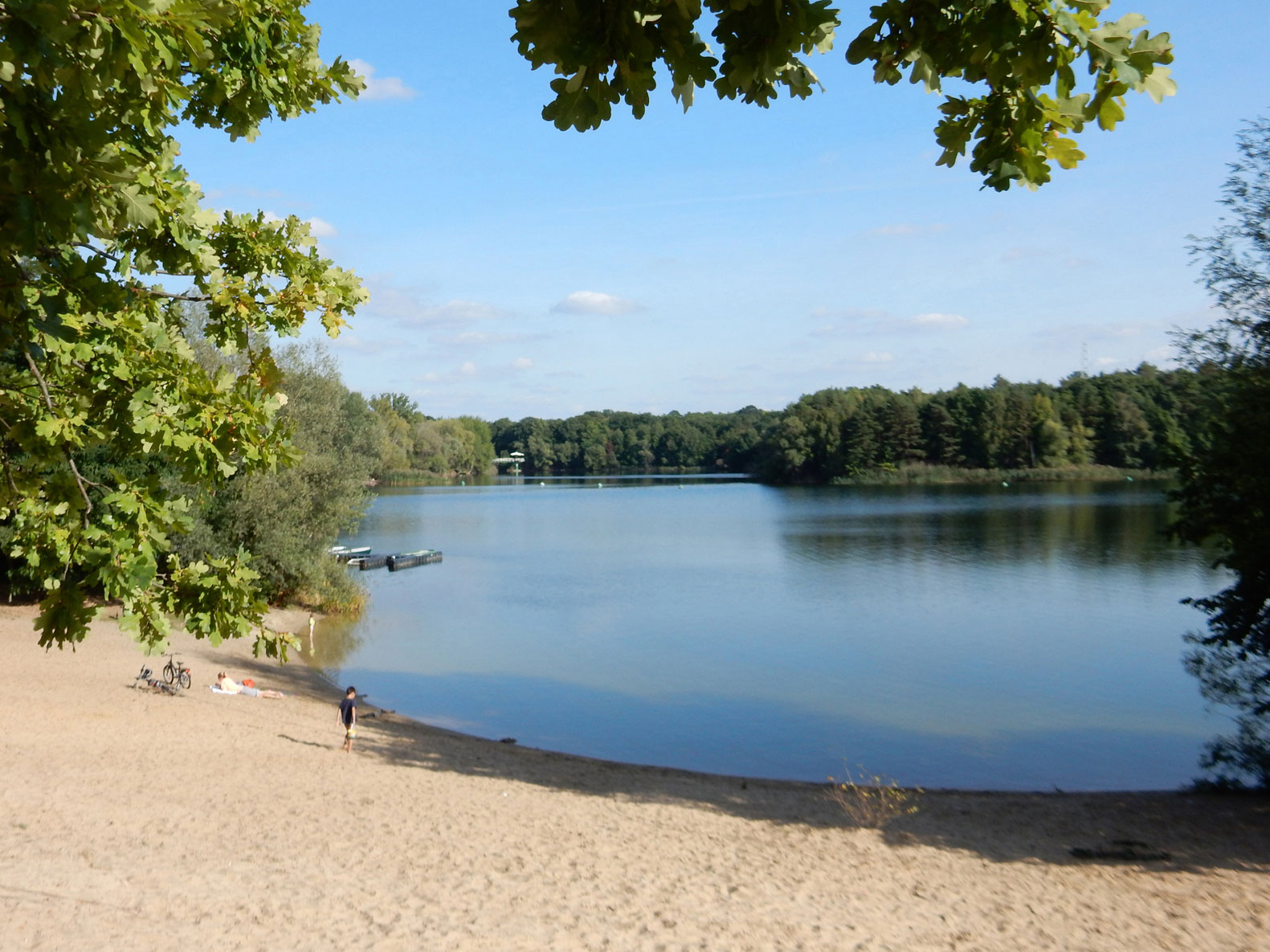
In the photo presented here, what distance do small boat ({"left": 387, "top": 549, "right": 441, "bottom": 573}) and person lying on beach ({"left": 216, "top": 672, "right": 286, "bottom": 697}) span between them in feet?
76.5

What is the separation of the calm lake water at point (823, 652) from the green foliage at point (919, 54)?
14.6 metres

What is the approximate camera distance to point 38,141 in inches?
121

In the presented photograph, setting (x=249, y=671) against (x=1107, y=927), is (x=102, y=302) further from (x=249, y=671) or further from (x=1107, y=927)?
(x=249, y=671)

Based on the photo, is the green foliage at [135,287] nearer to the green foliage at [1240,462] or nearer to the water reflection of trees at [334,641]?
the green foliage at [1240,462]

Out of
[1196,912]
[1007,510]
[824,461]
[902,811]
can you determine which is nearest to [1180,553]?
[1007,510]

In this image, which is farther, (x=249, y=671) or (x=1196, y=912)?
(x=249, y=671)

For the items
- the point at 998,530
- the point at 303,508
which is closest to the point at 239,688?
the point at 303,508

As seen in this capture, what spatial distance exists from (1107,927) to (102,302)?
31.6ft

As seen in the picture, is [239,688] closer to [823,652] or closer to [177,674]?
[177,674]

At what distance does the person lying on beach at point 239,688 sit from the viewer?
18.8 metres

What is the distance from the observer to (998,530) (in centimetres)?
5275

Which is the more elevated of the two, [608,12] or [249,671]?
[608,12]

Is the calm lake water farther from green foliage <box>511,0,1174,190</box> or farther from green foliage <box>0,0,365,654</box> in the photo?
green foliage <box>511,0,1174,190</box>

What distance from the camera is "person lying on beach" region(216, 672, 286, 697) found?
18828mm
